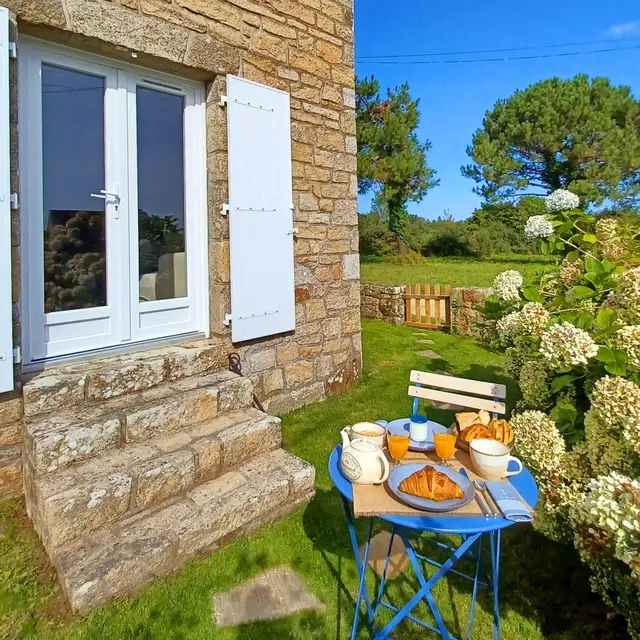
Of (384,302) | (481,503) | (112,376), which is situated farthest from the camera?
(384,302)

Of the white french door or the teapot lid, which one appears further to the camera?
the white french door

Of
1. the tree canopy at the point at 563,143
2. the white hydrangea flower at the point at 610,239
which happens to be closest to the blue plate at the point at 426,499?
the white hydrangea flower at the point at 610,239

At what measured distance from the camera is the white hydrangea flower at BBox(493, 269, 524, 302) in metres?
3.08

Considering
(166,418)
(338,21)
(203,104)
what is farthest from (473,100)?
(166,418)

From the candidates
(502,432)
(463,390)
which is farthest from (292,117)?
(502,432)

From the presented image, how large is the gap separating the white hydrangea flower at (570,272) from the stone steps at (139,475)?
205cm

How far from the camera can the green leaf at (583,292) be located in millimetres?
2615

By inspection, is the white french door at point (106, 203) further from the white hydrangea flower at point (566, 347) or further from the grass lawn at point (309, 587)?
the white hydrangea flower at point (566, 347)

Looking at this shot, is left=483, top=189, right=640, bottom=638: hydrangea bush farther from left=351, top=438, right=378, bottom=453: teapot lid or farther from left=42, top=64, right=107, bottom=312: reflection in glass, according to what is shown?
left=42, top=64, right=107, bottom=312: reflection in glass

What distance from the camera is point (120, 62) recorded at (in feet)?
11.2

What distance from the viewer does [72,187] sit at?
128 inches

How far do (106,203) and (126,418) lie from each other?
1.53 meters

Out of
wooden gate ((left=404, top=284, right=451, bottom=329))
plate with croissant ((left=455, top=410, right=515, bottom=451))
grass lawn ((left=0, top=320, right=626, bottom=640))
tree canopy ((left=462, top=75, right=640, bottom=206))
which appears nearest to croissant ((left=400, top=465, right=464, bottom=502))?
plate with croissant ((left=455, top=410, right=515, bottom=451))

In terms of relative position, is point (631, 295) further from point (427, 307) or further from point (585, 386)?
point (427, 307)
